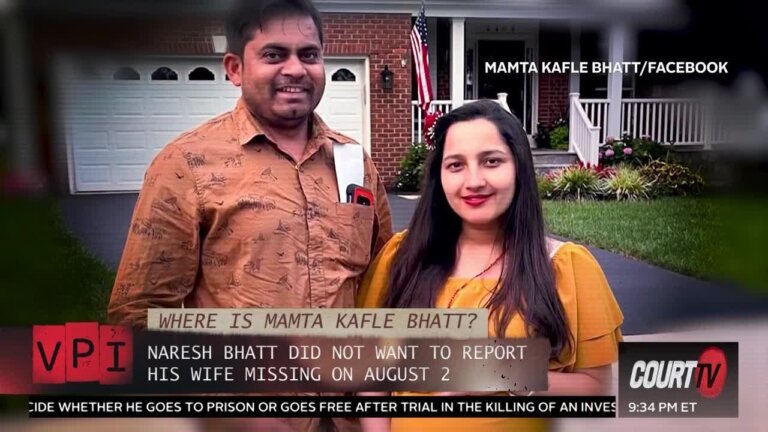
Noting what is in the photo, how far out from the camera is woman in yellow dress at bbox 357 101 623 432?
6.12 ft

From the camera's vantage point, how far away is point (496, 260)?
1.95 metres

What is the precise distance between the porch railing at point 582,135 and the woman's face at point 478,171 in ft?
0.90

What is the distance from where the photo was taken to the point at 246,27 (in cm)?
182

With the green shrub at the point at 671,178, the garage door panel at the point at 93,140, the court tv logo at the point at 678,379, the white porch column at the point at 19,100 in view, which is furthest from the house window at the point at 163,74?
Answer: the court tv logo at the point at 678,379

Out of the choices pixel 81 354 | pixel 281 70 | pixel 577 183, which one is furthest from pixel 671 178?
pixel 81 354

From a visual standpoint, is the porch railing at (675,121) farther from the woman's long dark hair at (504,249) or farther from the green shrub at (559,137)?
the woman's long dark hair at (504,249)

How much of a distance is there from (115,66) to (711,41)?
191cm

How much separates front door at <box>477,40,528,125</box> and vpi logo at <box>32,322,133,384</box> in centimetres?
145

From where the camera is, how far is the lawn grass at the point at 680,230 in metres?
1.98

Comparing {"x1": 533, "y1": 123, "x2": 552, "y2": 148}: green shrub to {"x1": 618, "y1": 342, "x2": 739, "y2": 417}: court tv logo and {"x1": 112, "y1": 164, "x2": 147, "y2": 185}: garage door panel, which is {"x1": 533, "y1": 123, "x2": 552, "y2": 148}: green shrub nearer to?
{"x1": 618, "y1": 342, "x2": 739, "y2": 417}: court tv logo

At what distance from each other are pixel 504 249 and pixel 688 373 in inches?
32.7

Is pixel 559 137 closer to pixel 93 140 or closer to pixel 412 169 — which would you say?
pixel 412 169

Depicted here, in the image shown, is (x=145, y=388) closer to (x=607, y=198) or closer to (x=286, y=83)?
(x=286, y=83)

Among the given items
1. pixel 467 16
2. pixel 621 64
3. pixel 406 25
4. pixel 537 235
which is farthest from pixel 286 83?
pixel 621 64
